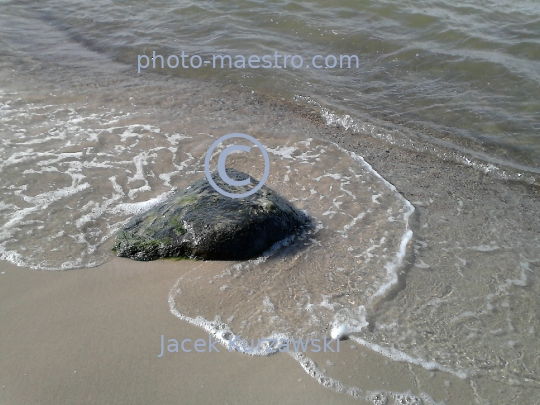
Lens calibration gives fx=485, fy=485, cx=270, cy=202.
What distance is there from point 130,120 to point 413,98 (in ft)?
13.3

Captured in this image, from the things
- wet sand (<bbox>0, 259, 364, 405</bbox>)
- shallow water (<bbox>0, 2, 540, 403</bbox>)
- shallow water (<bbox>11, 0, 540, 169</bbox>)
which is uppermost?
shallow water (<bbox>11, 0, 540, 169</bbox>)

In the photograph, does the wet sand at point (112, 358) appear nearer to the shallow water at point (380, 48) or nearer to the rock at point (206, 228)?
the rock at point (206, 228)

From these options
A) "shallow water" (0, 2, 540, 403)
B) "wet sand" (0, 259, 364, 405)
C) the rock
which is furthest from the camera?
the rock

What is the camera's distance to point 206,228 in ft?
12.9

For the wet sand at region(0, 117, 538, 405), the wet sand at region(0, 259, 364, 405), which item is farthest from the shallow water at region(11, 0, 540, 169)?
the wet sand at region(0, 259, 364, 405)

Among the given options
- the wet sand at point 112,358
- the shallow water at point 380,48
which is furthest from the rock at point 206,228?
the shallow water at point 380,48

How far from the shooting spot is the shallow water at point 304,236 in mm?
3395

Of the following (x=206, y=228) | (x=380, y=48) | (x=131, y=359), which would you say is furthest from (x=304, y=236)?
(x=380, y=48)

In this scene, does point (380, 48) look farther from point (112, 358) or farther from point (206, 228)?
point (112, 358)

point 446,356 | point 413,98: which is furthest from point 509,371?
point 413,98

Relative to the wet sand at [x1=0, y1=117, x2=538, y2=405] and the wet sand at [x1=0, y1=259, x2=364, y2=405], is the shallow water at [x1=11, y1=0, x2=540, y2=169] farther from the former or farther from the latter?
the wet sand at [x1=0, y1=259, x2=364, y2=405]

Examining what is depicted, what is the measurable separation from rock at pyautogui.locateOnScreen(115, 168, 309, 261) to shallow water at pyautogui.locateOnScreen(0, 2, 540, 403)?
14 centimetres

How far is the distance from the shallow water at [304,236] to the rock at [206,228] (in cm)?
14

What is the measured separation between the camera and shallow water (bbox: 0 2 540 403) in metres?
3.39
